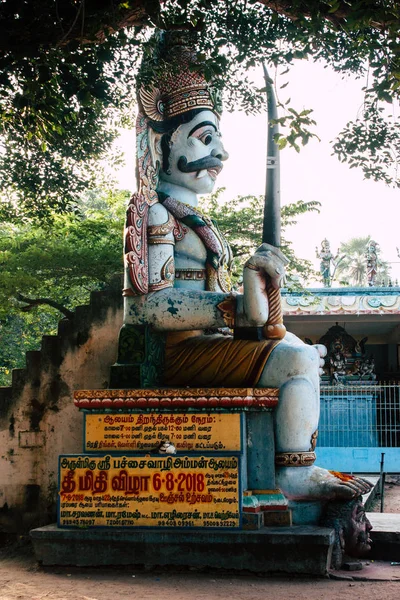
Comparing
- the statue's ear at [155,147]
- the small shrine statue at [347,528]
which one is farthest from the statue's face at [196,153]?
the small shrine statue at [347,528]

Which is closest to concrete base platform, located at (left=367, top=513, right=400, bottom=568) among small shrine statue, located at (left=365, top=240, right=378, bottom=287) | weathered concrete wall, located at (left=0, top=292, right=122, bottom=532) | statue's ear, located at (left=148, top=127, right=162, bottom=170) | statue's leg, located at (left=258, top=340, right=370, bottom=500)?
statue's leg, located at (left=258, top=340, right=370, bottom=500)

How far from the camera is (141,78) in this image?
675cm

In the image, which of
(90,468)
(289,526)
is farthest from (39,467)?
(289,526)

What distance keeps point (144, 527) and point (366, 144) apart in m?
3.93

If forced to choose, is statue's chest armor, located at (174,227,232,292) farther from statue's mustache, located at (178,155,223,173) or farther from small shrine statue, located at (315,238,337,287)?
small shrine statue, located at (315,238,337,287)

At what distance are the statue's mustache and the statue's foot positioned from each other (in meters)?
2.68

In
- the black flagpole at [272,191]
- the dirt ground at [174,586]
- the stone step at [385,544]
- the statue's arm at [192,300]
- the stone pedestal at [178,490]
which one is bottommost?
the dirt ground at [174,586]

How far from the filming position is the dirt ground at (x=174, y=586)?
16.4 feet

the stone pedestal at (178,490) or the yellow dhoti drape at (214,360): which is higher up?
the yellow dhoti drape at (214,360)

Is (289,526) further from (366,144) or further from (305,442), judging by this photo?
(366,144)

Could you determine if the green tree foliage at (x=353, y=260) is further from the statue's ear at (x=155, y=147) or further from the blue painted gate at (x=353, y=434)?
the statue's ear at (x=155, y=147)

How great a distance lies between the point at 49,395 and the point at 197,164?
254 cm

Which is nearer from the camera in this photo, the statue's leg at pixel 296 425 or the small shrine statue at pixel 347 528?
the small shrine statue at pixel 347 528

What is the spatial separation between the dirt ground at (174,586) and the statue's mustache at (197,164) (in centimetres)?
335
